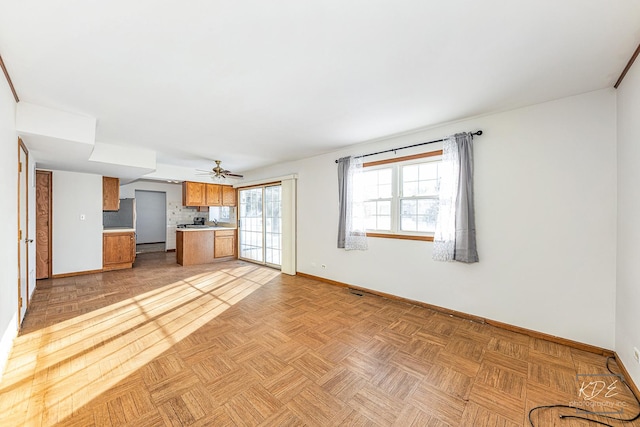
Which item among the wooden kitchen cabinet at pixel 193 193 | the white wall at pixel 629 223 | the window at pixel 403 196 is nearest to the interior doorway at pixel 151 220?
the wooden kitchen cabinet at pixel 193 193

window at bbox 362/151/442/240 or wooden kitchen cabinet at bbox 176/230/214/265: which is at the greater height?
window at bbox 362/151/442/240

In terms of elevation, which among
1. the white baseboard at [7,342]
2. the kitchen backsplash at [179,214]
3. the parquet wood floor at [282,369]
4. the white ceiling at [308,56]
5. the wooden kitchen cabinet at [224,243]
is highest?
the white ceiling at [308,56]

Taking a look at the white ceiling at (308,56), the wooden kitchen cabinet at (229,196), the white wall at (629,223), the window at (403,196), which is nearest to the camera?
the white ceiling at (308,56)

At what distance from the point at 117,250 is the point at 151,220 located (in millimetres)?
2890

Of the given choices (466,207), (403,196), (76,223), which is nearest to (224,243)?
(76,223)

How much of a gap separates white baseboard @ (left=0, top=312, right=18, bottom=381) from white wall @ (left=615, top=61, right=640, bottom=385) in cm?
464

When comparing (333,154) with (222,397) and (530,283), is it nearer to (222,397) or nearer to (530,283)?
(530,283)

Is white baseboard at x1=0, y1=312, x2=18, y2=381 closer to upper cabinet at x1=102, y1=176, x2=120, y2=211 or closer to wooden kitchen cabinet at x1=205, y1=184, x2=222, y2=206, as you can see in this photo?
upper cabinet at x1=102, y1=176, x2=120, y2=211

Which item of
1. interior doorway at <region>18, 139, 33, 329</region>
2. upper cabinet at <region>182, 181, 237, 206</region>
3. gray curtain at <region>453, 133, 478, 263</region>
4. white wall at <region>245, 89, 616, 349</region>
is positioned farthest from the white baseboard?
gray curtain at <region>453, 133, 478, 263</region>

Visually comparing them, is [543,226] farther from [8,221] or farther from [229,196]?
[229,196]

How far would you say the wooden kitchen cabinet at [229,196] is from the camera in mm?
6914

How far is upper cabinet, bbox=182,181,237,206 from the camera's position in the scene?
6.37 m

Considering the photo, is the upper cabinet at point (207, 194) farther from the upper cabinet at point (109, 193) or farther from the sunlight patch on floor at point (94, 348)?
the sunlight patch on floor at point (94, 348)

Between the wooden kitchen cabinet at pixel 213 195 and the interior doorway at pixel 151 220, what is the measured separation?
7.96 ft
